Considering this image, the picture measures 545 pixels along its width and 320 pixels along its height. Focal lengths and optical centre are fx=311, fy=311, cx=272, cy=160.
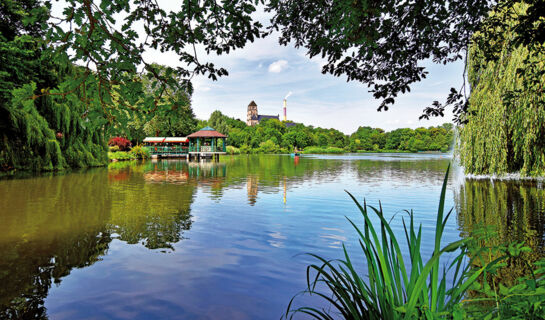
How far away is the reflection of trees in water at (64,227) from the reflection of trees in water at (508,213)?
5.25 metres

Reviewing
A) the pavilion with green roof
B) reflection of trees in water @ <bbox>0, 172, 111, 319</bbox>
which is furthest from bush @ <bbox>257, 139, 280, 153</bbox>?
reflection of trees in water @ <bbox>0, 172, 111, 319</bbox>

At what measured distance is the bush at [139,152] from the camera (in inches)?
1430

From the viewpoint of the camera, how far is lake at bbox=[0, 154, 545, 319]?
365cm

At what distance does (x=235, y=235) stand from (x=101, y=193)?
740 cm

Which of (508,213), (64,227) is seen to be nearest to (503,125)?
(508,213)

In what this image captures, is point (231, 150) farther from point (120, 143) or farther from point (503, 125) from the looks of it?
point (503, 125)

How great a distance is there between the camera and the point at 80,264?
4730mm

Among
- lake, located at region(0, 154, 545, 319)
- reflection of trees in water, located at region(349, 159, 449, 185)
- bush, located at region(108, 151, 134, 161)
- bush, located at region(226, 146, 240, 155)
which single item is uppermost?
bush, located at region(226, 146, 240, 155)

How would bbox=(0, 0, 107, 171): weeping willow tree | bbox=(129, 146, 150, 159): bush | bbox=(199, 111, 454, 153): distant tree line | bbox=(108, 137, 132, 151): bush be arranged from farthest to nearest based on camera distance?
bbox=(199, 111, 454, 153): distant tree line
bbox=(108, 137, 132, 151): bush
bbox=(129, 146, 150, 159): bush
bbox=(0, 0, 107, 171): weeping willow tree

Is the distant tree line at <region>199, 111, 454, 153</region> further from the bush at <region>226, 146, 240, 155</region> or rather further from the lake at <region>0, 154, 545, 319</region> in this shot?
the lake at <region>0, 154, 545, 319</region>

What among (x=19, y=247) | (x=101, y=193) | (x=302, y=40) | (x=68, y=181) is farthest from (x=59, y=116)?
(x=302, y=40)

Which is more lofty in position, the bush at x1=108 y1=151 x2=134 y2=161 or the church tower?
the church tower

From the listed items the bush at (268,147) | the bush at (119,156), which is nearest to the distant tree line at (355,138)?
the bush at (268,147)

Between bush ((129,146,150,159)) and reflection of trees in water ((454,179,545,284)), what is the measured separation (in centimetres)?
3364
